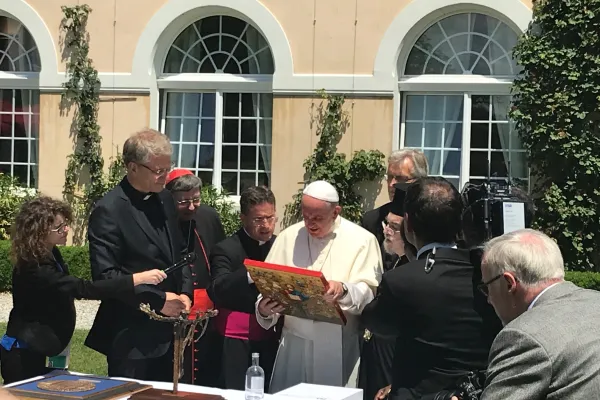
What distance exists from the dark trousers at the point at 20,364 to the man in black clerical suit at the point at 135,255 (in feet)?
1.09

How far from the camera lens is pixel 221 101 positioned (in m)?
12.4

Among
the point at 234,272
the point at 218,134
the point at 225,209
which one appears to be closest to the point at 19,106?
the point at 218,134

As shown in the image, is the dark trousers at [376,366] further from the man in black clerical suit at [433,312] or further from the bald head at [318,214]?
the man in black clerical suit at [433,312]

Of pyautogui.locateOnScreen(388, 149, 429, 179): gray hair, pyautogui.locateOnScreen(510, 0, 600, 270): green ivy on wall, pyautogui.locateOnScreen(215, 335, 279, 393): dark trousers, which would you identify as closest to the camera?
pyautogui.locateOnScreen(215, 335, 279, 393): dark trousers

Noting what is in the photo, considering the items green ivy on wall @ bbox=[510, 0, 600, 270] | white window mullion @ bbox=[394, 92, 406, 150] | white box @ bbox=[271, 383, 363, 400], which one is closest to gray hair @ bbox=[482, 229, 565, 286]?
white box @ bbox=[271, 383, 363, 400]

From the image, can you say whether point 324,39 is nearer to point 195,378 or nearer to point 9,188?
point 9,188

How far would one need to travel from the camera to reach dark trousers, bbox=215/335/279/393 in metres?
5.18

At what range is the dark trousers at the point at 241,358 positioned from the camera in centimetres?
518

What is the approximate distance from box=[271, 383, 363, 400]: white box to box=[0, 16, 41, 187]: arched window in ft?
31.5

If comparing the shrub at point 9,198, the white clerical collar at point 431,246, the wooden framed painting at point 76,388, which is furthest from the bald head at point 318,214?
the shrub at point 9,198

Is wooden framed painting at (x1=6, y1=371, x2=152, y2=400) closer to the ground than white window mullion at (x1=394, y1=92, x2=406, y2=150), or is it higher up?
closer to the ground

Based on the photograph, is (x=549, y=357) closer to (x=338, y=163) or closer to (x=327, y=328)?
(x=327, y=328)

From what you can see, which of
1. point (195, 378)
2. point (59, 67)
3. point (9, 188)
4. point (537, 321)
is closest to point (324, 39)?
point (59, 67)

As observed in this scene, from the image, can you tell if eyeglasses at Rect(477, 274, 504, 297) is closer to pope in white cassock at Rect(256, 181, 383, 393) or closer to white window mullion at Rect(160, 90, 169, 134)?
pope in white cassock at Rect(256, 181, 383, 393)
